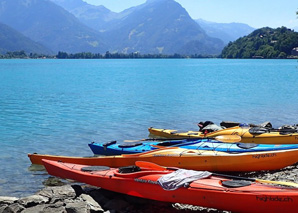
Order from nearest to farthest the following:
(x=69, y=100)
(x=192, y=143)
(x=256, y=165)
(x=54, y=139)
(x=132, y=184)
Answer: (x=132, y=184) < (x=256, y=165) < (x=192, y=143) < (x=54, y=139) < (x=69, y=100)

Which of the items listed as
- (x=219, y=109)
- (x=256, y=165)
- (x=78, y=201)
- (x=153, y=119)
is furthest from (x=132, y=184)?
(x=219, y=109)

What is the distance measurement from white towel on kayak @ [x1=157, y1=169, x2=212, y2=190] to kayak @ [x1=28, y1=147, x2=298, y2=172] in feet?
8.50

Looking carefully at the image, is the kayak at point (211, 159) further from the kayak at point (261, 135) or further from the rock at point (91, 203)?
the rock at point (91, 203)

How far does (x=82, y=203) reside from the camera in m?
8.82

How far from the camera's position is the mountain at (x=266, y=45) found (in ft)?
506

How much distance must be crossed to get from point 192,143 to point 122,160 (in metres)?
2.73

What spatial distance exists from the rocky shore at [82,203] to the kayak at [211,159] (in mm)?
2100

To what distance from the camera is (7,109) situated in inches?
1160

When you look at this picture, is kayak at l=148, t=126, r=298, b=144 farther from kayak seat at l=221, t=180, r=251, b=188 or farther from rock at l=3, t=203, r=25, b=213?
rock at l=3, t=203, r=25, b=213

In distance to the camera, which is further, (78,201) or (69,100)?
(69,100)

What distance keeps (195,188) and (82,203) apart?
2644 millimetres

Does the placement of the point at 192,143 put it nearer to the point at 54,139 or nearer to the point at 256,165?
the point at 256,165

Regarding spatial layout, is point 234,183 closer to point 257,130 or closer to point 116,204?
point 116,204

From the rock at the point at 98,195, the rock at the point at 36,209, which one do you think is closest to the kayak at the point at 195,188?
the rock at the point at 98,195
